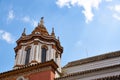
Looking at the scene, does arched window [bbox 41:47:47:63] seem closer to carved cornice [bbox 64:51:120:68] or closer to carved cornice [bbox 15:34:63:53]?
carved cornice [bbox 15:34:63:53]

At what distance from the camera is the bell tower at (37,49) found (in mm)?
29486

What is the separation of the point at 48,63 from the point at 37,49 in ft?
15.2

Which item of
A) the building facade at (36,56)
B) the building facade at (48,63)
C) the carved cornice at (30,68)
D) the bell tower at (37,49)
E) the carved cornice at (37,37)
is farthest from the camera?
the carved cornice at (37,37)

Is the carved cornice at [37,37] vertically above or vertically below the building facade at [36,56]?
above

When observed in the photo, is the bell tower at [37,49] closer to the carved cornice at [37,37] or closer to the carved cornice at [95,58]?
the carved cornice at [37,37]

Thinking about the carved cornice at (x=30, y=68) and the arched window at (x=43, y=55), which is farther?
the arched window at (x=43, y=55)

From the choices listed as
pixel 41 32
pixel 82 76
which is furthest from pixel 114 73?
pixel 41 32

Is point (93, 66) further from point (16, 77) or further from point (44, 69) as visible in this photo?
point (16, 77)

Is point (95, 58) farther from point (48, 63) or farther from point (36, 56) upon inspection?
point (36, 56)

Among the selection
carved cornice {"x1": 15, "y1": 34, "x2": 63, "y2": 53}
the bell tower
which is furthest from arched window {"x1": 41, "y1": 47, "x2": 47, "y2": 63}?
carved cornice {"x1": 15, "y1": 34, "x2": 63, "y2": 53}

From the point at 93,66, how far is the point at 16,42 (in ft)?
32.8

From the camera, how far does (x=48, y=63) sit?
83.9 ft

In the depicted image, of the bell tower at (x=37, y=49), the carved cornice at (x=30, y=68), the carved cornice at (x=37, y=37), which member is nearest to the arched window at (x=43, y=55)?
the bell tower at (x=37, y=49)

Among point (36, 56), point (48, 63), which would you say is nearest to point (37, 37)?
point (36, 56)
